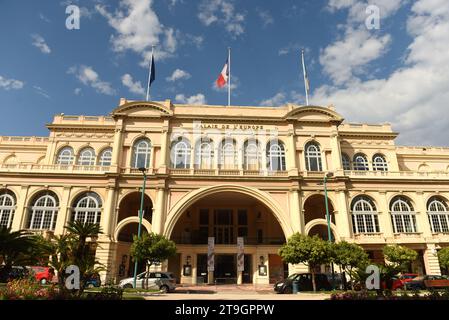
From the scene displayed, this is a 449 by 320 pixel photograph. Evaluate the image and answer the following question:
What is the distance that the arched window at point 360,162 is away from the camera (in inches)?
1549

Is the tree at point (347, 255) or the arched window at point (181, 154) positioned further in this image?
the arched window at point (181, 154)

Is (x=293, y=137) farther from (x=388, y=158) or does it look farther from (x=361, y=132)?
(x=388, y=158)

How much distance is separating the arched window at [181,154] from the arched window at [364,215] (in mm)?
19814

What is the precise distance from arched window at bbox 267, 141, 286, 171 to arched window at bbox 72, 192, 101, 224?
20.0 meters

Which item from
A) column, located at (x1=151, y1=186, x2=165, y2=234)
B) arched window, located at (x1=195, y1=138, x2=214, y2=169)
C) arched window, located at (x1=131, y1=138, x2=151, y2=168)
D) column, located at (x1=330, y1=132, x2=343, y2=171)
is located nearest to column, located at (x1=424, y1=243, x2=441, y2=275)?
column, located at (x1=330, y1=132, x2=343, y2=171)

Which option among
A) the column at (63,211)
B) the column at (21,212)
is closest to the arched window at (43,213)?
the column at (21,212)

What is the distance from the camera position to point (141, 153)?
3497cm

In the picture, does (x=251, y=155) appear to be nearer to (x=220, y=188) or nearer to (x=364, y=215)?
(x=220, y=188)

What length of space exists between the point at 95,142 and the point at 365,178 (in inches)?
1335

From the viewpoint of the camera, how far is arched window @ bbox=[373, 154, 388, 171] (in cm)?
3969

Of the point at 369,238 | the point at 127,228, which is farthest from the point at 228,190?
the point at 369,238

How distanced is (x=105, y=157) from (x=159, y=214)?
1303cm

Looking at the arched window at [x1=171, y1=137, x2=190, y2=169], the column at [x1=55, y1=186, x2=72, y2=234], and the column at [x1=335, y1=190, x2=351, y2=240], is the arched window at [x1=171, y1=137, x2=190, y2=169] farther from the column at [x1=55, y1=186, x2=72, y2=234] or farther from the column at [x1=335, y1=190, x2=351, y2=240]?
the column at [x1=335, y1=190, x2=351, y2=240]

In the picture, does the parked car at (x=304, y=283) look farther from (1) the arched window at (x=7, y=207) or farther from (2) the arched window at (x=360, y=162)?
(1) the arched window at (x=7, y=207)
